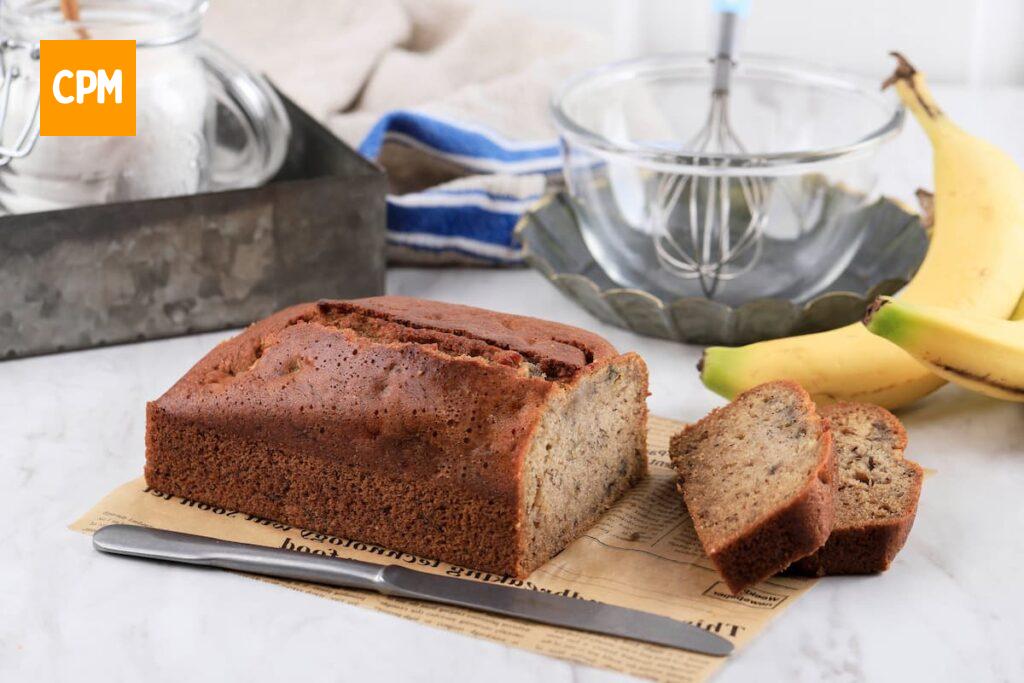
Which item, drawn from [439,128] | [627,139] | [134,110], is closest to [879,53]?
[627,139]

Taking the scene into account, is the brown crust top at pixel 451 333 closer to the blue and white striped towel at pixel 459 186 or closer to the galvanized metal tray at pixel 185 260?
the galvanized metal tray at pixel 185 260

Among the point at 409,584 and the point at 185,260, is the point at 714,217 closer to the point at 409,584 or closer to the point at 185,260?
the point at 185,260

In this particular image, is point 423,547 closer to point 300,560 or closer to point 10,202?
point 300,560

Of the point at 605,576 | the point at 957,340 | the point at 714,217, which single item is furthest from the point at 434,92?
the point at 605,576

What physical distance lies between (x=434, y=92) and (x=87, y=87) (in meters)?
0.84

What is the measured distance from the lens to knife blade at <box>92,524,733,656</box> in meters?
1.15

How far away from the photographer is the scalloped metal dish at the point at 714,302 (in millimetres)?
1687

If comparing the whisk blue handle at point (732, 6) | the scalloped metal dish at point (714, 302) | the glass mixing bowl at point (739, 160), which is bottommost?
the scalloped metal dish at point (714, 302)

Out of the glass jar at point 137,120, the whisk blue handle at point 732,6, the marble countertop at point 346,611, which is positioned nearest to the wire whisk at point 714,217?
the whisk blue handle at point 732,6

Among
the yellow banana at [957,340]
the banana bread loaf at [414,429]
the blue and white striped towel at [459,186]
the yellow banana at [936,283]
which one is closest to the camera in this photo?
the banana bread loaf at [414,429]

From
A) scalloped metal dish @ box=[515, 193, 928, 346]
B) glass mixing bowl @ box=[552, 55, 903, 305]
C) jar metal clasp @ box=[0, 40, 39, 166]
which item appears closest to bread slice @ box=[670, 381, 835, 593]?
scalloped metal dish @ box=[515, 193, 928, 346]

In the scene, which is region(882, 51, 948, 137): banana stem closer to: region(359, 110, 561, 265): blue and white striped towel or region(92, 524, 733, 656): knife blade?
region(359, 110, 561, 265): blue and white striped towel

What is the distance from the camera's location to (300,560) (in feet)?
4.07

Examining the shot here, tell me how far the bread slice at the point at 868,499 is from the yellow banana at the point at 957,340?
0.09 meters
